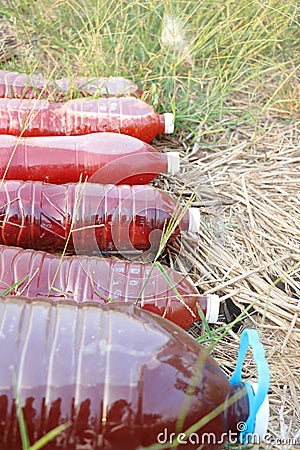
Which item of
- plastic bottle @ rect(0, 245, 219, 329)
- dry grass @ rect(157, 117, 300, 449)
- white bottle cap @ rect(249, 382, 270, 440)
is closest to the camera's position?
white bottle cap @ rect(249, 382, 270, 440)

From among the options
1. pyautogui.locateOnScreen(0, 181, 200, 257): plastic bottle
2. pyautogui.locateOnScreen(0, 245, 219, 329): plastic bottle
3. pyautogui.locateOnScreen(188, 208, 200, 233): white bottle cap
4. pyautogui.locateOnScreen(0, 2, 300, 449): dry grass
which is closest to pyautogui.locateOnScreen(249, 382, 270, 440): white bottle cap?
pyautogui.locateOnScreen(0, 2, 300, 449): dry grass

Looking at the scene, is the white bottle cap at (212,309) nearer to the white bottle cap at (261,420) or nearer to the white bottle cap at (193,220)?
the white bottle cap at (193,220)

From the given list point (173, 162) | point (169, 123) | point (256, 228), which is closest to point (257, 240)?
point (256, 228)

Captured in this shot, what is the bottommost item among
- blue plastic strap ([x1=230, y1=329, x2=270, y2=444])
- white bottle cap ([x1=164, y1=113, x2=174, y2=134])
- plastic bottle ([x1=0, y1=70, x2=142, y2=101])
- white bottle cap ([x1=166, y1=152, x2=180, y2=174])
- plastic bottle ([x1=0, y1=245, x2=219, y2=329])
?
blue plastic strap ([x1=230, y1=329, x2=270, y2=444])

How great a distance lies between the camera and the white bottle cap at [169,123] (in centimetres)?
254

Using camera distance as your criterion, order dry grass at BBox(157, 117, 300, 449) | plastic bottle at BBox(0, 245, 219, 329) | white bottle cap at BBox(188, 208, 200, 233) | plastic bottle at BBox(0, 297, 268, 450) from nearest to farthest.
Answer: plastic bottle at BBox(0, 297, 268, 450), plastic bottle at BBox(0, 245, 219, 329), dry grass at BBox(157, 117, 300, 449), white bottle cap at BBox(188, 208, 200, 233)

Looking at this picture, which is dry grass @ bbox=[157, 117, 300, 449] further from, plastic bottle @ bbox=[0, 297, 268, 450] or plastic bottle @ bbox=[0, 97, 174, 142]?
plastic bottle @ bbox=[0, 297, 268, 450]

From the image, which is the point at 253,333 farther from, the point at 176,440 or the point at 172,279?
the point at 172,279

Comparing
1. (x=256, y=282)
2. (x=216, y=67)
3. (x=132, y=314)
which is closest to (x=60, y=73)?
(x=216, y=67)

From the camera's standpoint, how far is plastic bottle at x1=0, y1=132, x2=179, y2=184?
212 centimetres

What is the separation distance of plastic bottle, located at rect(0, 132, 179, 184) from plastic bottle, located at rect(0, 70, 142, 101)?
0.44 metres

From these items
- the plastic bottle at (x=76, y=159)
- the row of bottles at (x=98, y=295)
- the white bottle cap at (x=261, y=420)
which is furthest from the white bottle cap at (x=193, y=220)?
the white bottle cap at (x=261, y=420)

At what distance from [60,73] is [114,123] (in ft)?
2.31

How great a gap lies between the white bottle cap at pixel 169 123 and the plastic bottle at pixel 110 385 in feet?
4.51
